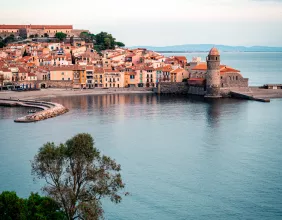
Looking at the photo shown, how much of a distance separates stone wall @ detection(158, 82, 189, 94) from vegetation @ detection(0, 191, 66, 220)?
39.9m

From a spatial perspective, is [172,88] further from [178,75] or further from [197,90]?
[197,90]

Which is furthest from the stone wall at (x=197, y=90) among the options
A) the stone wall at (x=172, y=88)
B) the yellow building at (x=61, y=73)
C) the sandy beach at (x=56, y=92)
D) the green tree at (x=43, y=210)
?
the green tree at (x=43, y=210)

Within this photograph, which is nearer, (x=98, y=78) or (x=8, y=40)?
(x=98, y=78)

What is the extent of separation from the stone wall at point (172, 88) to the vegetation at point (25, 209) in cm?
3992

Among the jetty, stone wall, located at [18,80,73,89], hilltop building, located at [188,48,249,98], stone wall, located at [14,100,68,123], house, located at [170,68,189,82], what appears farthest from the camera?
house, located at [170,68,189,82]

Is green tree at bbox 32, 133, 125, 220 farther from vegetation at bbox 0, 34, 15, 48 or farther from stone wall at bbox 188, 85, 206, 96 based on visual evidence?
vegetation at bbox 0, 34, 15, 48

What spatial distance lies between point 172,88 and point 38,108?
17367 millimetres

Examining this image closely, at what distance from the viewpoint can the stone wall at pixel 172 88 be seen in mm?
52719

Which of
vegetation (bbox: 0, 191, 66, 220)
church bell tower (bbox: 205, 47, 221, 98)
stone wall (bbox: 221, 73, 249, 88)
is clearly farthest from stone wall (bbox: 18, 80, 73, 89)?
vegetation (bbox: 0, 191, 66, 220)

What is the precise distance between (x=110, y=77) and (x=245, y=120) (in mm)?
23861

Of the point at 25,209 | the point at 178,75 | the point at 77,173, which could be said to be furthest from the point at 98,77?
the point at 25,209

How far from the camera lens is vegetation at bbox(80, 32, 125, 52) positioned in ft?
238

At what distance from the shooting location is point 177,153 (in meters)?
23.5

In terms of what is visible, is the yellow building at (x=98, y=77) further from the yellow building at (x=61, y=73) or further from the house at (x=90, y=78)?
the yellow building at (x=61, y=73)
